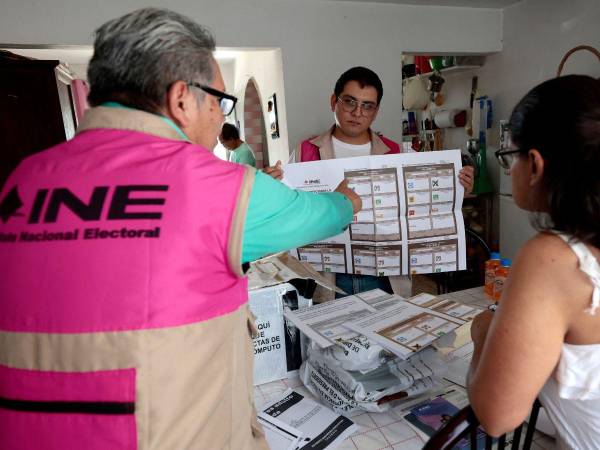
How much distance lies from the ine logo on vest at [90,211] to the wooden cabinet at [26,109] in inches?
90.0

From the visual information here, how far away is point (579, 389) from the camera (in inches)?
24.6

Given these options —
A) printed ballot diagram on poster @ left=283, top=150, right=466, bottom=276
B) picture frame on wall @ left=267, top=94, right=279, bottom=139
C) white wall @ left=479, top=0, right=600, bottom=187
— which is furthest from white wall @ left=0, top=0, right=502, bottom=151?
printed ballot diagram on poster @ left=283, top=150, right=466, bottom=276

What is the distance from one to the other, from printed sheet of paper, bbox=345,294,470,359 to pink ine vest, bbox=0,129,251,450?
0.49m

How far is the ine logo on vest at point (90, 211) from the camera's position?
0.54 m

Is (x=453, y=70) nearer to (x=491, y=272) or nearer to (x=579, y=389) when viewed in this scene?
(x=491, y=272)

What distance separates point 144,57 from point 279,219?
33 centimetres

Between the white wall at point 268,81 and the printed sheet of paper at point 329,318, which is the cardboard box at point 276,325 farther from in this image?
the white wall at point 268,81

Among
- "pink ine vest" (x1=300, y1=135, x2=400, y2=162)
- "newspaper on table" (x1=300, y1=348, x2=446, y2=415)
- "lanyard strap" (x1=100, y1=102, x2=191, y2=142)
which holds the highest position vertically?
"lanyard strap" (x1=100, y1=102, x2=191, y2=142)

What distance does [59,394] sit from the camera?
0.55 meters

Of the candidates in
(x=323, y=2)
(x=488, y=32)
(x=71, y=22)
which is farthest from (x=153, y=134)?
(x=488, y=32)

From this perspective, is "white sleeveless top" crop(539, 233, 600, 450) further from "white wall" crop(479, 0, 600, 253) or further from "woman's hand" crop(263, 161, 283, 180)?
"white wall" crop(479, 0, 600, 253)

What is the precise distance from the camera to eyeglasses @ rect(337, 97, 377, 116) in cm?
172

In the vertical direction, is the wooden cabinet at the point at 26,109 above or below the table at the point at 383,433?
above

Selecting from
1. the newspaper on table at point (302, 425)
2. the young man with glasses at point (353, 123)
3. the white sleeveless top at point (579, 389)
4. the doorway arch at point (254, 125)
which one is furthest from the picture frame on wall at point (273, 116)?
the white sleeveless top at point (579, 389)
